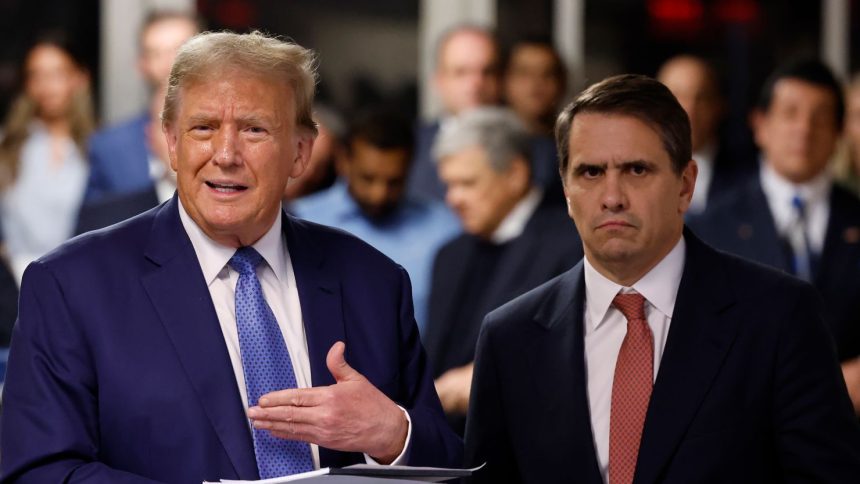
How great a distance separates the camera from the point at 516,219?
4.61 metres

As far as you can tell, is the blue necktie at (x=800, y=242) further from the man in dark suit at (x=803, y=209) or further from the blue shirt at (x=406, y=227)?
the blue shirt at (x=406, y=227)

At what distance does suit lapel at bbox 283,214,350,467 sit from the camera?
251 centimetres

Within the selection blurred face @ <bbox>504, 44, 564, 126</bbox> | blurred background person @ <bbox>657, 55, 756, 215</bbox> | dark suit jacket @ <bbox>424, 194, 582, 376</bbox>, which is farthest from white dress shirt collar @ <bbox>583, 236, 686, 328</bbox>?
blurred face @ <bbox>504, 44, 564, 126</bbox>

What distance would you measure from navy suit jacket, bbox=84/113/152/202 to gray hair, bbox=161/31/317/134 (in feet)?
9.91

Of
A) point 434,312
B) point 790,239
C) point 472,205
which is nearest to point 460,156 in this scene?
point 472,205

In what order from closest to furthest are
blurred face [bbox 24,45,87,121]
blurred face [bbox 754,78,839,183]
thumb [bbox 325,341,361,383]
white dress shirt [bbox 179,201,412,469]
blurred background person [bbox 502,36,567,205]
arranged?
1. thumb [bbox 325,341,361,383]
2. white dress shirt [bbox 179,201,412,469]
3. blurred face [bbox 754,78,839,183]
4. blurred background person [bbox 502,36,567,205]
5. blurred face [bbox 24,45,87,121]

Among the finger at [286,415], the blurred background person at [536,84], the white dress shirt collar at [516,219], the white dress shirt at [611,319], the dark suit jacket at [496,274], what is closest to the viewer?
the finger at [286,415]

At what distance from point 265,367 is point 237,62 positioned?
50 centimetres

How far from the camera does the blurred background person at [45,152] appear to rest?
19.3 feet

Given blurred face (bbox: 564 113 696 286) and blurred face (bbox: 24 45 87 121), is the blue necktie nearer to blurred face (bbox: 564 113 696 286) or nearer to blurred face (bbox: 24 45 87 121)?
blurred face (bbox: 564 113 696 286)

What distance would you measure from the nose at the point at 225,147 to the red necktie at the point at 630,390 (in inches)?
30.4

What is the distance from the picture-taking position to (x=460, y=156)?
186 inches

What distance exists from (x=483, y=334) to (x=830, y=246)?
2.04 m

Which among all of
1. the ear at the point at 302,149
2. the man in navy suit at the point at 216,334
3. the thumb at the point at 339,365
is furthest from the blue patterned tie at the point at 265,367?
the ear at the point at 302,149
